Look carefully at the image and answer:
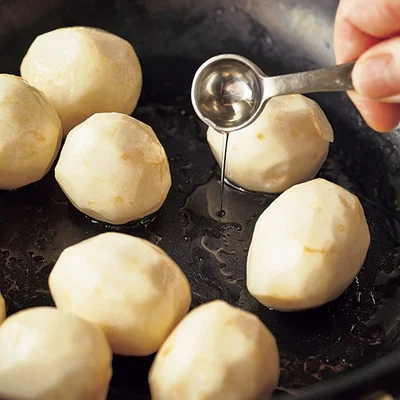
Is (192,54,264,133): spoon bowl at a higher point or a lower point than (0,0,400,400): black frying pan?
higher

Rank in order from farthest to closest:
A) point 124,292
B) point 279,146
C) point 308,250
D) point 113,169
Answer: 1. point 279,146
2. point 113,169
3. point 308,250
4. point 124,292

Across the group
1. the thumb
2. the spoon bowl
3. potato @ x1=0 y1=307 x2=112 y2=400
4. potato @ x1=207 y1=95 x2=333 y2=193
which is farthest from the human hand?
potato @ x1=0 y1=307 x2=112 y2=400

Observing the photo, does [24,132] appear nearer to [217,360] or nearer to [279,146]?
[279,146]

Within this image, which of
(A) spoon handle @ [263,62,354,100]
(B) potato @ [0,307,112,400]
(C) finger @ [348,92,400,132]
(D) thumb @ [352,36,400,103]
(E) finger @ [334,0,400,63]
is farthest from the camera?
(C) finger @ [348,92,400,132]

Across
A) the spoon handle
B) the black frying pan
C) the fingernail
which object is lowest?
the black frying pan

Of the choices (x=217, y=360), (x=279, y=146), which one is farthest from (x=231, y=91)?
(x=217, y=360)

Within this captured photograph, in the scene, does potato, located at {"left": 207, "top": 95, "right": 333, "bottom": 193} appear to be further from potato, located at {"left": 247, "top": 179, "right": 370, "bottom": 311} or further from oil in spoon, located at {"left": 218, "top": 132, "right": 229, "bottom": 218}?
potato, located at {"left": 247, "top": 179, "right": 370, "bottom": 311}
